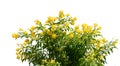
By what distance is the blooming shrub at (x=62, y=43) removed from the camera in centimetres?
1441

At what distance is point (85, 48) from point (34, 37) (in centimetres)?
162

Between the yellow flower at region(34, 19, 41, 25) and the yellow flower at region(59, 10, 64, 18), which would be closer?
the yellow flower at region(34, 19, 41, 25)

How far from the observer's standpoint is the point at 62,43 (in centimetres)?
1442

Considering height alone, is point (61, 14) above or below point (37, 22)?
above

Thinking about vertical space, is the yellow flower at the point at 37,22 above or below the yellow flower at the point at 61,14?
below

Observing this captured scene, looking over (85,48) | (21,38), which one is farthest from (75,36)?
(21,38)

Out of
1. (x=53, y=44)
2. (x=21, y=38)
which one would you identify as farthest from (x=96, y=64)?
(x=21, y=38)

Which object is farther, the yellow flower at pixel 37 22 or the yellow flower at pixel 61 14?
the yellow flower at pixel 61 14

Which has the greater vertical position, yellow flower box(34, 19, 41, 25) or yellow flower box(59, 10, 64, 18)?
yellow flower box(59, 10, 64, 18)

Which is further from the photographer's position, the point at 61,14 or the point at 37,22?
the point at 61,14

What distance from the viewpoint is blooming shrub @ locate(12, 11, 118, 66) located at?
47.3ft

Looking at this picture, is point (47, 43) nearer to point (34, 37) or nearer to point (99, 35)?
point (34, 37)

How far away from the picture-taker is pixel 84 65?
14.0 meters

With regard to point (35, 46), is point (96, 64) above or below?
below
